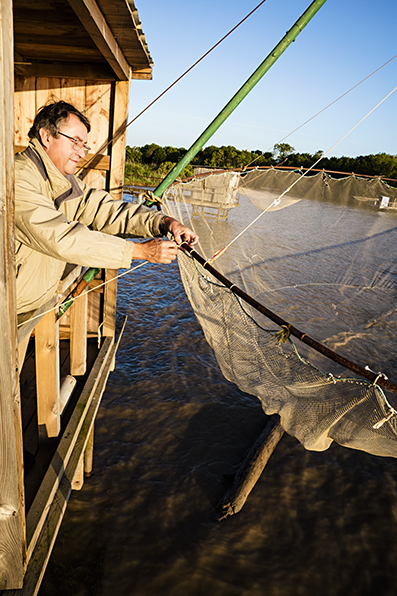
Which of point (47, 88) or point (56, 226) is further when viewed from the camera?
point (47, 88)

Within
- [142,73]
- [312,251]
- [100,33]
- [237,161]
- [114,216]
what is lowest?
[312,251]

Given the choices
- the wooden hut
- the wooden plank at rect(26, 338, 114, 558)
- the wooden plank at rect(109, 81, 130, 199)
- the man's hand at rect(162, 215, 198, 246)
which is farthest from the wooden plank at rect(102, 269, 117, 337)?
the man's hand at rect(162, 215, 198, 246)

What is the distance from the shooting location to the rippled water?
3.19 meters

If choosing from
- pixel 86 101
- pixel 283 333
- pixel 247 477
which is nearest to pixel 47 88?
pixel 86 101

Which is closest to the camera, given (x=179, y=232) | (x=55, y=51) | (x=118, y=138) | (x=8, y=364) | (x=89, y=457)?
(x=8, y=364)

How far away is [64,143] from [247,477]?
12.3ft

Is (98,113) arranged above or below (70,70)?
below

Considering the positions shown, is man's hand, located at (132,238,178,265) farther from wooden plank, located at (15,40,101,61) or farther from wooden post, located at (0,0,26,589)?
wooden plank, located at (15,40,101,61)

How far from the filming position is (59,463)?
2.50m

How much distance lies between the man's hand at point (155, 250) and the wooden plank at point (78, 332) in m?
1.64

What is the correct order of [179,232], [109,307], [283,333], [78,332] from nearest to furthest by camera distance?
[283,333] → [179,232] → [78,332] → [109,307]

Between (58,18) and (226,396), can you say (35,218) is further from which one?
(226,396)

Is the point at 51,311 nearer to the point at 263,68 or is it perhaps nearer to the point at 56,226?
the point at 56,226

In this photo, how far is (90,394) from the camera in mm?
3350
